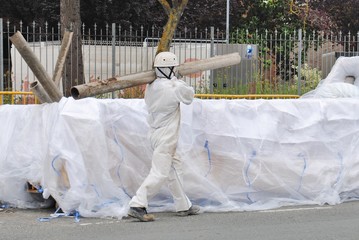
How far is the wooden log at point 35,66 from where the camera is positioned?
7.07m

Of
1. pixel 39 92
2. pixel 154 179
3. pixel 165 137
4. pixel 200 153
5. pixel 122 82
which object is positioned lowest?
pixel 154 179

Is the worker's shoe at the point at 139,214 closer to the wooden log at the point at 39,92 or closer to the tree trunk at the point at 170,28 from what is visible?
the wooden log at the point at 39,92

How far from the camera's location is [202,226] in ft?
22.0

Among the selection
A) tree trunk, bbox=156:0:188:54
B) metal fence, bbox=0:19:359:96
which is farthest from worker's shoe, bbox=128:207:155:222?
metal fence, bbox=0:19:359:96

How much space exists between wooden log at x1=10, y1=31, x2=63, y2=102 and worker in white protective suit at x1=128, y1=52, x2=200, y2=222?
113 centimetres

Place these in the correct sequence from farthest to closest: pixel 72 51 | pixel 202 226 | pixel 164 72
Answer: pixel 72 51 → pixel 164 72 → pixel 202 226

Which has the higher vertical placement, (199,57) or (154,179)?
(199,57)

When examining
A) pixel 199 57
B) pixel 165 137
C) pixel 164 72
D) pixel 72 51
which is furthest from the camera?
pixel 199 57

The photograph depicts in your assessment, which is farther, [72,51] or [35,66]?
[72,51]

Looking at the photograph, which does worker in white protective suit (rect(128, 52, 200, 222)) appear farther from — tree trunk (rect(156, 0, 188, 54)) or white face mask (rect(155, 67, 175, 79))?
tree trunk (rect(156, 0, 188, 54))

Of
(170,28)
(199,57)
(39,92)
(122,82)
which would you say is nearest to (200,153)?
(122,82)

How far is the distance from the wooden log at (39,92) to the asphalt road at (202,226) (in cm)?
128

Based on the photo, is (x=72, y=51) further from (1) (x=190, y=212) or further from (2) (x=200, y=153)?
(1) (x=190, y=212)

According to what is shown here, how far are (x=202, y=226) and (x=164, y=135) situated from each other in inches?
41.7
